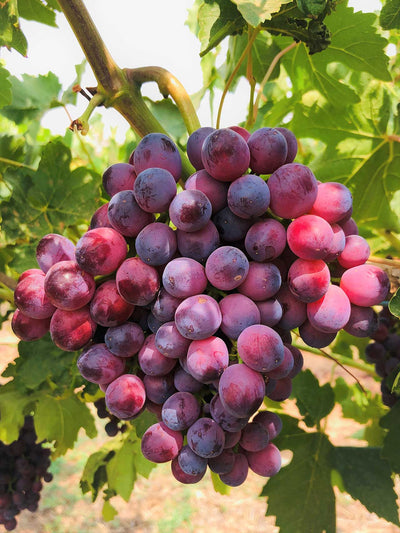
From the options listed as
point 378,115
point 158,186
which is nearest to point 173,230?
point 158,186

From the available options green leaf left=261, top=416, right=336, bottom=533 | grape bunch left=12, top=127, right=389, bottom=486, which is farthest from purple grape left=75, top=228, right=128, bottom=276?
green leaf left=261, top=416, right=336, bottom=533

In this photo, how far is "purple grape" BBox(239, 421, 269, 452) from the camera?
2.07 feet

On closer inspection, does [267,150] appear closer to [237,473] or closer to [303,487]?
[237,473]

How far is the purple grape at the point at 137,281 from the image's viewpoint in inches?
22.6

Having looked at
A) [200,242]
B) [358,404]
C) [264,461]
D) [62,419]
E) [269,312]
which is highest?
[200,242]

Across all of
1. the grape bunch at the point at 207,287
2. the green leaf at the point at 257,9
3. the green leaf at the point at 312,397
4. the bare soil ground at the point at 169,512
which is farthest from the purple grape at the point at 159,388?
the bare soil ground at the point at 169,512

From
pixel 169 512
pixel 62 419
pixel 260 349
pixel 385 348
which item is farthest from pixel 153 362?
pixel 169 512

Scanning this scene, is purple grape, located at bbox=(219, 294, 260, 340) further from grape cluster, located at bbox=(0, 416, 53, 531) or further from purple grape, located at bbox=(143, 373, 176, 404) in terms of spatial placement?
grape cluster, located at bbox=(0, 416, 53, 531)

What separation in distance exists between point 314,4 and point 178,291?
17.4 inches

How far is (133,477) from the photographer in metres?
1.40

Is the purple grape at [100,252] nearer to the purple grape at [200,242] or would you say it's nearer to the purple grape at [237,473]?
the purple grape at [200,242]

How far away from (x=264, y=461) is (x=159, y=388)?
18cm

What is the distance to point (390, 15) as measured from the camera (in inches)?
29.4

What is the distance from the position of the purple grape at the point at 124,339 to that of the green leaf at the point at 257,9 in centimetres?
42
